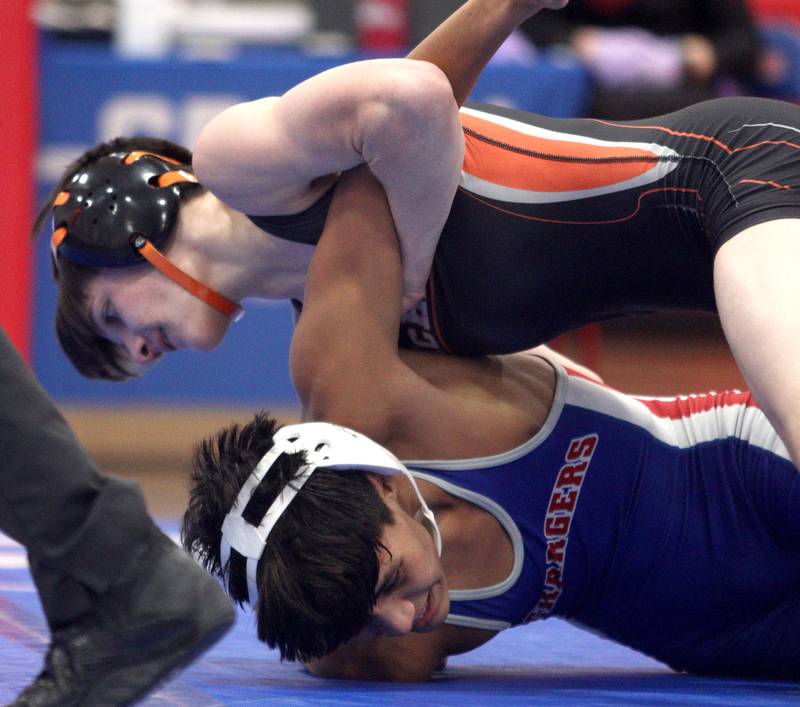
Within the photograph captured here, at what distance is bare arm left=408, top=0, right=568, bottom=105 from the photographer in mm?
2291

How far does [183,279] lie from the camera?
2.69 m

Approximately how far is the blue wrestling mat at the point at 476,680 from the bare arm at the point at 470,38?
3.09ft

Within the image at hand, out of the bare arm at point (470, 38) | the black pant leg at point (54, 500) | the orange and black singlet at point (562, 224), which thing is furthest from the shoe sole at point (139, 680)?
the bare arm at point (470, 38)

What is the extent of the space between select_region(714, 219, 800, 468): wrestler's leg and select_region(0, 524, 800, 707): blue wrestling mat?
47 cm

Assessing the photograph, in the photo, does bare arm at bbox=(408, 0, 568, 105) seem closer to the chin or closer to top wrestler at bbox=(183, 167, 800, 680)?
top wrestler at bbox=(183, 167, 800, 680)

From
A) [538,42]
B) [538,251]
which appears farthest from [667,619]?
[538,42]

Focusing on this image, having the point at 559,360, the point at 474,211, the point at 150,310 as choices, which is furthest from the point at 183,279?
the point at 559,360

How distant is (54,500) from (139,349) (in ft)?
3.94

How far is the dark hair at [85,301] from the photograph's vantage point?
2.74 m

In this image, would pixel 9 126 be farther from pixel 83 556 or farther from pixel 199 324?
pixel 83 556

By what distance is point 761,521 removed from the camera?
2438 mm

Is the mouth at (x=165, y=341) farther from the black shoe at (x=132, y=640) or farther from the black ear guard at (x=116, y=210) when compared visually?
the black shoe at (x=132, y=640)

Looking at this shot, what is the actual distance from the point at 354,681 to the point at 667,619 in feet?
1.75

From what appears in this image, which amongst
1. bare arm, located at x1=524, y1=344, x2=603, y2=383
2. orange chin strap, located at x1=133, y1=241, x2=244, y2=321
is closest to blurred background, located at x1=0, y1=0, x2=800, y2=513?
orange chin strap, located at x1=133, y1=241, x2=244, y2=321
